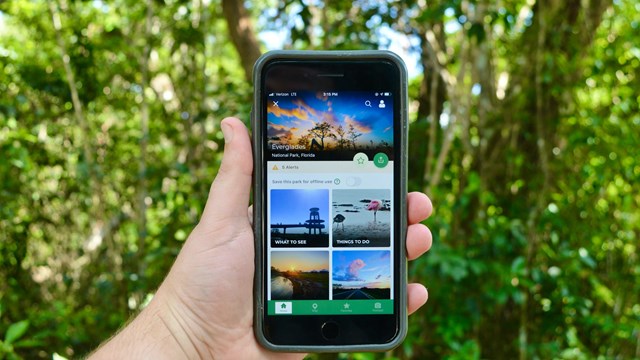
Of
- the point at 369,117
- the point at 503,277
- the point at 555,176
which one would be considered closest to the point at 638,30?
the point at 555,176

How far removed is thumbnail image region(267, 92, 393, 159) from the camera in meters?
1.68

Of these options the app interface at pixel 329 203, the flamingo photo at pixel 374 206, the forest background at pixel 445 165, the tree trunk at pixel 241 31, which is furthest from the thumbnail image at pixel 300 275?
the tree trunk at pixel 241 31

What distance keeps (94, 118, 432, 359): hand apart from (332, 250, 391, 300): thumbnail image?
0.25ft

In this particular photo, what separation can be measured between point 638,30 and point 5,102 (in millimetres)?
2927

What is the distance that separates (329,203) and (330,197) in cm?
1

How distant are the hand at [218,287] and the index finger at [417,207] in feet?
0.10

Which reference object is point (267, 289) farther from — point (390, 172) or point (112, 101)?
point (112, 101)

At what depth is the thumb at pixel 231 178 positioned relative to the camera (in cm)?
165

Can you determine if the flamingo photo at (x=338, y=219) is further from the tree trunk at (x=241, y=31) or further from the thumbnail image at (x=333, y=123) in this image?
the tree trunk at (x=241, y=31)

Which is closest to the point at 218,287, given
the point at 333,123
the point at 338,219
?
the point at 338,219

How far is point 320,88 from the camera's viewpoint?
169 cm

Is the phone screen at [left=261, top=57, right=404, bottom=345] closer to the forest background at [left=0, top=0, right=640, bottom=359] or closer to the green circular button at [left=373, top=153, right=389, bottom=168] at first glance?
the green circular button at [left=373, top=153, right=389, bottom=168]

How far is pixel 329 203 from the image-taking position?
5.48 feet

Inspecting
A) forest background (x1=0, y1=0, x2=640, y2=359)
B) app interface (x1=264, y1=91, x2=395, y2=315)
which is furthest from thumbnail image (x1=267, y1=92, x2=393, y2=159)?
forest background (x1=0, y1=0, x2=640, y2=359)
